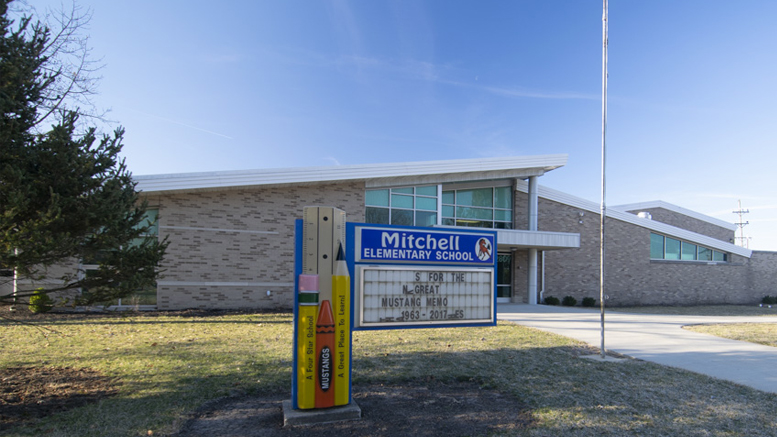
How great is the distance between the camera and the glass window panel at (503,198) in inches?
899

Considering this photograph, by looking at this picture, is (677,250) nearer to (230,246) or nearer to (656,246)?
(656,246)

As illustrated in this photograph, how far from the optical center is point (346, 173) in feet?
57.7

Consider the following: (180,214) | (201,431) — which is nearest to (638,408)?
(201,431)

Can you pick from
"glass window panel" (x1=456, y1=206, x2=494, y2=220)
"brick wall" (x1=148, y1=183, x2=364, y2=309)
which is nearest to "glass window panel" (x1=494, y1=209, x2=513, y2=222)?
"glass window panel" (x1=456, y1=206, x2=494, y2=220)

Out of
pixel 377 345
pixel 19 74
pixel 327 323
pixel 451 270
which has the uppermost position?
pixel 19 74

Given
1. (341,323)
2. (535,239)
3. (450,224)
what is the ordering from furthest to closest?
(450,224) → (535,239) → (341,323)

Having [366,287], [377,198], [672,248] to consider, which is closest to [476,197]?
[377,198]

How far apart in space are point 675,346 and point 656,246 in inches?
687

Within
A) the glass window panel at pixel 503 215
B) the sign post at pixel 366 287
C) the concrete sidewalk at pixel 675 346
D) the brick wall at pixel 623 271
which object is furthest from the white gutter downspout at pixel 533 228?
the sign post at pixel 366 287

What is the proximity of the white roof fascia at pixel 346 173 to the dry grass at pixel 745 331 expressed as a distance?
9.83 meters

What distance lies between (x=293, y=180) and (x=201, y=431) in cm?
1260

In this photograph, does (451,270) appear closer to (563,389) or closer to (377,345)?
(563,389)

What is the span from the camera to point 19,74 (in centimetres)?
542

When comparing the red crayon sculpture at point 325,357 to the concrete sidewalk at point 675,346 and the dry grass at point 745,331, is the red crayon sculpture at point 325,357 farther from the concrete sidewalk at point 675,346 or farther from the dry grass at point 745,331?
the dry grass at point 745,331
